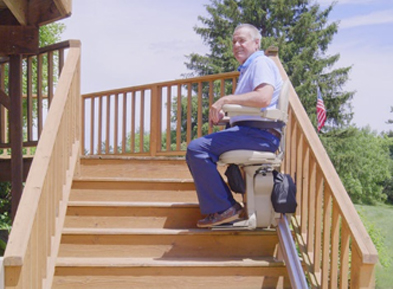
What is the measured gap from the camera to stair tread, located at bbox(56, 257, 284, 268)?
10.6 feet

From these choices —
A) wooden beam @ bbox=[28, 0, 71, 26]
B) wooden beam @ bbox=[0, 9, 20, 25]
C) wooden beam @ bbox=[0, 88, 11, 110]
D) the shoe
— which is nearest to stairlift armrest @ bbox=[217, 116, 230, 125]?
the shoe

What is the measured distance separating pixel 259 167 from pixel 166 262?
0.76m

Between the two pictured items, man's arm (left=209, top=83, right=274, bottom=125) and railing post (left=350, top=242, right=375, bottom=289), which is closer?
railing post (left=350, top=242, right=375, bottom=289)

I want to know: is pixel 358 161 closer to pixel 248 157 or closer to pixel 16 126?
pixel 16 126

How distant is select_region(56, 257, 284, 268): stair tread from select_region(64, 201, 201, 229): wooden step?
0.39 metres

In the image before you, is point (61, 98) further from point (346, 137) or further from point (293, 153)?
point (346, 137)

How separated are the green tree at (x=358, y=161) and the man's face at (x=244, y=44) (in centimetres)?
1853

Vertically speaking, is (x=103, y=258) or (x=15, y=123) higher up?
(x=15, y=123)

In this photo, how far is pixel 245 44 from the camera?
11.5 feet

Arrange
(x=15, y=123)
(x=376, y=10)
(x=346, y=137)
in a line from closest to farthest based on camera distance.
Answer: (x=15, y=123) → (x=346, y=137) → (x=376, y=10)

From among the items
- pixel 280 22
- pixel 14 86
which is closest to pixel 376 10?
pixel 280 22

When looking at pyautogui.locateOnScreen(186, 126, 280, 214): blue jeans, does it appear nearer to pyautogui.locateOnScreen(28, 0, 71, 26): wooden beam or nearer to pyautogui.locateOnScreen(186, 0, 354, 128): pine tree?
pyautogui.locateOnScreen(28, 0, 71, 26): wooden beam

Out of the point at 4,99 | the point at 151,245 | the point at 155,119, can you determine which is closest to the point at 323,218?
the point at 151,245

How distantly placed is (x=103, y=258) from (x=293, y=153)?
53.1 inches
